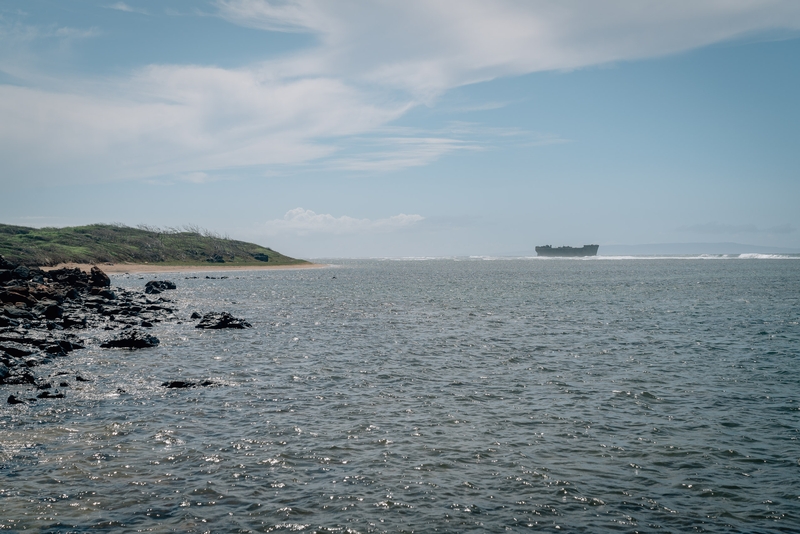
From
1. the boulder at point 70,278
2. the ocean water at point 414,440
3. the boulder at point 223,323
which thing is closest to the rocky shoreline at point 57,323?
the boulder at point 223,323

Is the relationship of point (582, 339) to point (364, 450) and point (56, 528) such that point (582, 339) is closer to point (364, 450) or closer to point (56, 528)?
point (364, 450)

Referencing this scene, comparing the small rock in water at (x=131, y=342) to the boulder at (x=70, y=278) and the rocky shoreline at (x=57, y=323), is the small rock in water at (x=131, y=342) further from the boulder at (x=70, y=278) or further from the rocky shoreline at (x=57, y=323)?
the boulder at (x=70, y=278)

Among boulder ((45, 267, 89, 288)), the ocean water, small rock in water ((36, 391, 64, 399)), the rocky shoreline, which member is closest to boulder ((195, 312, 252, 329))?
the rocky shoreline

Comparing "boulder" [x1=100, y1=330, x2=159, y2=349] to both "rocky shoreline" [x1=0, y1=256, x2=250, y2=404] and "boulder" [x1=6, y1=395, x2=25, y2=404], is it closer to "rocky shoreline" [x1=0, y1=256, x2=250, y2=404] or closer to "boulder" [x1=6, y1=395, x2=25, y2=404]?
"rocky shoreline" [x1=0, y1=256, x2=250, y2=404]

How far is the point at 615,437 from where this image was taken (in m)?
19.4

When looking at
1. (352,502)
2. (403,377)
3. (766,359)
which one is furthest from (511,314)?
(352,502)

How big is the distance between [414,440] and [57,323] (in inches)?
1551

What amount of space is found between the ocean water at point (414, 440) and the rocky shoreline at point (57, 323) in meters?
1.40

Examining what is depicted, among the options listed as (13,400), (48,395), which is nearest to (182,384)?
(48,395)

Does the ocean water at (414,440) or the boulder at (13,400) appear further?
the boulder at (13,400)

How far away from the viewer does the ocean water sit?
13734 mm

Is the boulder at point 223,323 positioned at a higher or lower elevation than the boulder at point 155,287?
lower

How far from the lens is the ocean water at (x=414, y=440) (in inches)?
541

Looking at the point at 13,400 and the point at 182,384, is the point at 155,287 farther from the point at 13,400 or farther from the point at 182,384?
the point at 13,400
